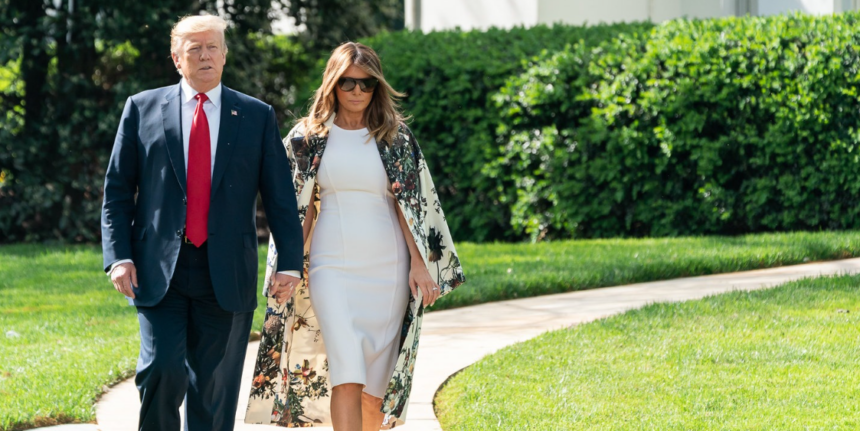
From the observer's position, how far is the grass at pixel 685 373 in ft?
15.6

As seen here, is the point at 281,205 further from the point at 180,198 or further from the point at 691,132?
the point at 691,132

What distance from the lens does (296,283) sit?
4055 mm

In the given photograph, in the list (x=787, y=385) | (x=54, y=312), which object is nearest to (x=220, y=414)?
(x=787, y=385)

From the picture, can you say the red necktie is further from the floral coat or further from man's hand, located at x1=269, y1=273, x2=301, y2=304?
the floral coat

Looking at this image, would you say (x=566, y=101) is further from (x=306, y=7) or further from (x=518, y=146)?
(x=306, y=7)

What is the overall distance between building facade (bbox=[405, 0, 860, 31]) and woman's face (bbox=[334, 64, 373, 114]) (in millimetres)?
8823

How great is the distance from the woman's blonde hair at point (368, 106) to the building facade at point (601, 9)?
8.73 m

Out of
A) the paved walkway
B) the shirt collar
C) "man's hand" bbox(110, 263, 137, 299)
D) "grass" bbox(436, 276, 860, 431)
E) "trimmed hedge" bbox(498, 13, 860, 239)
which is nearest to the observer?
"man's hand" bbox(110, 263, 137, 299)

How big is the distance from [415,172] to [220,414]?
1266 mm

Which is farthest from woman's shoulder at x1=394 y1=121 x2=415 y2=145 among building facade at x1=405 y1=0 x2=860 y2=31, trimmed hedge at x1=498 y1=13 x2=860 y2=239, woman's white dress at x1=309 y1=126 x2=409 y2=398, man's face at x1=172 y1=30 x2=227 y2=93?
building facade at x1=405 y1=0 x2=860 y2=31

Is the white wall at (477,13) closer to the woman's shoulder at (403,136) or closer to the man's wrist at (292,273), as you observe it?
the woman's shoulder at (403,136)

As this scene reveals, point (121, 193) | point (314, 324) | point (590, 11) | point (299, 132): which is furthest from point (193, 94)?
point (590, 11)

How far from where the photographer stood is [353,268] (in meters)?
4.27

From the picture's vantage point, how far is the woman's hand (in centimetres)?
434
